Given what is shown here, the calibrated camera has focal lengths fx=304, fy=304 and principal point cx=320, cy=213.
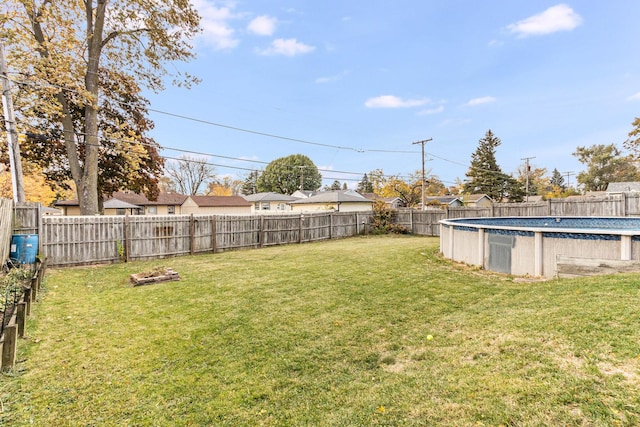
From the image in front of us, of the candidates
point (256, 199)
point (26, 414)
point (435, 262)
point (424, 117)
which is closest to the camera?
point (26, 414)

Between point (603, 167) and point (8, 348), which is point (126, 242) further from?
point (603, 167)

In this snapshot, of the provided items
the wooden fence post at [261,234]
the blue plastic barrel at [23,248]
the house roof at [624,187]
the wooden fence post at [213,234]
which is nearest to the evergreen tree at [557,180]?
the house roof at [624,187]

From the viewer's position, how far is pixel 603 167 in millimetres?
46531

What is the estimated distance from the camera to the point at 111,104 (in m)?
15.4

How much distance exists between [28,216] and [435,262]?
38.9 ft

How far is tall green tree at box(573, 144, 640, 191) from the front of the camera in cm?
4491

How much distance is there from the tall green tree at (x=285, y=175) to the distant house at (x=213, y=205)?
18217 mm

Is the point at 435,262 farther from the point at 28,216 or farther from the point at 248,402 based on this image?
the point at 28,216

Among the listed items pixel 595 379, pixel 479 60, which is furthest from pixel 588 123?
pixel 595 379

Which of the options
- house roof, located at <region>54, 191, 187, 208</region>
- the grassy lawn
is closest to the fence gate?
the grassy lawn

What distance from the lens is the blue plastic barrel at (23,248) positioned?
27.0 feet

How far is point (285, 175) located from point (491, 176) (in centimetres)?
3150

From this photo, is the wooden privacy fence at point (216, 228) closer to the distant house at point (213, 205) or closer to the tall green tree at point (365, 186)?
the distant house at point (213, 205)

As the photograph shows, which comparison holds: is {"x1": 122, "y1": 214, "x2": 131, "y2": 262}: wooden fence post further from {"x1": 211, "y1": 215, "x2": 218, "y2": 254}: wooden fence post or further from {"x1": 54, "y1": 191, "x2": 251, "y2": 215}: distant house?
{"x1": 54, "y1": 191, "x2": 251, "y2": 215}: distant house
